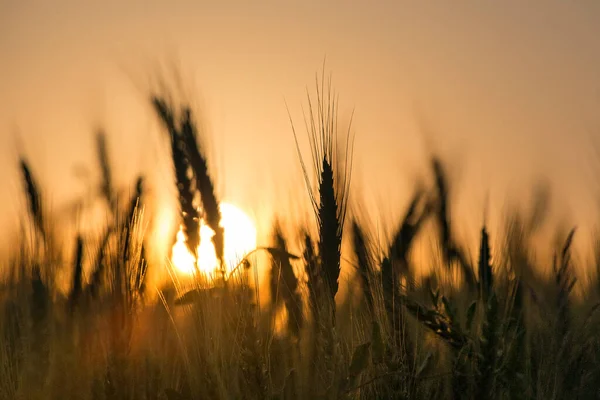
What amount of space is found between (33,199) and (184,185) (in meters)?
0.67

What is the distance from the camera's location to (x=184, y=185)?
3.45 meters

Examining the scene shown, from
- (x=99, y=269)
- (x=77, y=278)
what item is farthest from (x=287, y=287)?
(x=77, y=278)

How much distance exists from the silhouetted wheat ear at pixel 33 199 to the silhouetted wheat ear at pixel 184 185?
0.60 m

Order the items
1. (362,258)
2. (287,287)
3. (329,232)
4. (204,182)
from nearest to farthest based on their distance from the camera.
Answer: (329,232)
(287,287)
(362,258)
(204,182)

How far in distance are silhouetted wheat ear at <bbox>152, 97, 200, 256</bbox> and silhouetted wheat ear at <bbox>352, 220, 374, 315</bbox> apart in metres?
0.71

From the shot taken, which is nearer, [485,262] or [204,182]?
[485,262]

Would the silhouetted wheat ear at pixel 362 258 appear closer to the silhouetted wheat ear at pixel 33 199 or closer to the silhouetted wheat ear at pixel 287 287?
the silhouetted wheat ear at pixel 287 287

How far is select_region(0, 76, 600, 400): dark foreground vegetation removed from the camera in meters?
2.15

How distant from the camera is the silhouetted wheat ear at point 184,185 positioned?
337 cm

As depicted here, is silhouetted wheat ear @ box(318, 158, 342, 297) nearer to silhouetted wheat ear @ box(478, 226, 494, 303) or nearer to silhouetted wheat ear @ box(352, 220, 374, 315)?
silhouetted wheat ear @ box(352, 220, 374, 315)

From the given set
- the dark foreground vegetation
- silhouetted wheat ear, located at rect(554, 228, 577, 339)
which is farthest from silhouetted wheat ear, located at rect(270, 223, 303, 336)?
silhouetted wheat ear, located at rect(554, 228, 577, 339)

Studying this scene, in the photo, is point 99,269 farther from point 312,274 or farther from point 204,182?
point 312,274

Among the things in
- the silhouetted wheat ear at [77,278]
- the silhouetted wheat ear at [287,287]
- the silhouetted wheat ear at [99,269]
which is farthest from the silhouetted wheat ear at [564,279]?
the silhouetted wheat ear at [77,278]

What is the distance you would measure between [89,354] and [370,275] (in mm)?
952
